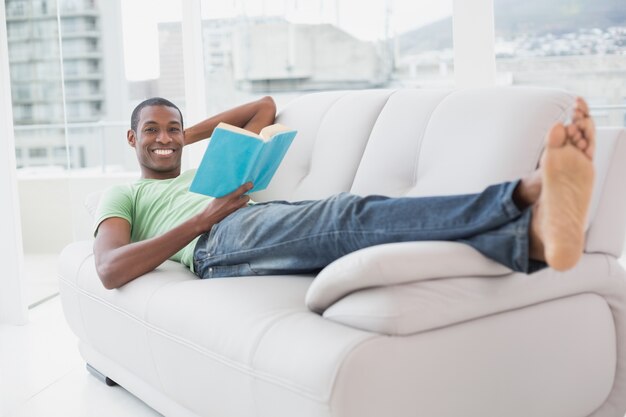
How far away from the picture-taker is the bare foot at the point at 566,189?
56.9 inches

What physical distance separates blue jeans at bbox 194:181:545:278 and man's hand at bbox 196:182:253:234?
0.09ft

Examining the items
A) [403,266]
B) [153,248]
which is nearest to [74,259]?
[153,248]

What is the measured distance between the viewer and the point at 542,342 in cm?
180

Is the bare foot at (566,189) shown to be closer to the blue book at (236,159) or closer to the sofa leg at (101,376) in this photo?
the blue book at (236,159)

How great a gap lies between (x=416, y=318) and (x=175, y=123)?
1.34 m

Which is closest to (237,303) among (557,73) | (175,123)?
(175,123)

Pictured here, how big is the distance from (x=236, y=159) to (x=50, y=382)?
1140 mm

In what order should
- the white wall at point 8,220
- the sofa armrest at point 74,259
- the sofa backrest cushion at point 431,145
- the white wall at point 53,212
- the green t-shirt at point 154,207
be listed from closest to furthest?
the sofa backrest cushion at point 431,145 < the green t-shirt at point 154,207 < the sofa armrest at point 74,259 < the white wall at point 8,220 < the white wall at point 53,212

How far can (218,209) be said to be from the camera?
2.23 metres

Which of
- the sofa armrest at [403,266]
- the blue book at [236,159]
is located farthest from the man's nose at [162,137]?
the sofa armrest at [403,266]

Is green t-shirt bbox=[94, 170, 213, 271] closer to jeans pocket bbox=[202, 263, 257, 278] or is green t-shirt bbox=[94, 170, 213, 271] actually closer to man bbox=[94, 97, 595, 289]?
man bbox=[94, 97, 595, 289]

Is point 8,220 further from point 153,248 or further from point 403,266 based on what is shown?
point 403,266

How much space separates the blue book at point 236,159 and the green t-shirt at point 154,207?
249 millimetres

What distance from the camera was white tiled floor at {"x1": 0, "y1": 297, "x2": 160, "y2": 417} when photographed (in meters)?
2.44
